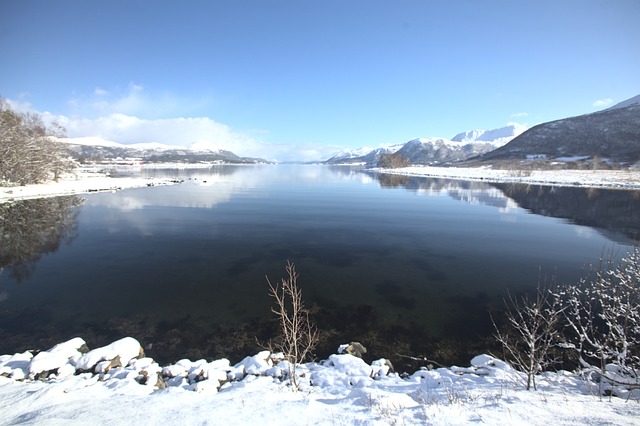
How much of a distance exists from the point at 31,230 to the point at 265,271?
21960mm

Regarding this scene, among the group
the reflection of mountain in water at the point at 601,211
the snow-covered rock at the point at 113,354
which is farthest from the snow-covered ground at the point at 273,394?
the reflection of mountain in water at the point at 601,211

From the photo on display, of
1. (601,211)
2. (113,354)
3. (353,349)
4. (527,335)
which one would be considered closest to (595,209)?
(601,211)

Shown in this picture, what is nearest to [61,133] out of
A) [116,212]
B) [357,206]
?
[116,212]

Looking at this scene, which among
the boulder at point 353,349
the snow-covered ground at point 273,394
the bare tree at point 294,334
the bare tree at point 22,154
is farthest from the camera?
the bare tree at point 22,154

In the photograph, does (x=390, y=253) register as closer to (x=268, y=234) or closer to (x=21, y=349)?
(x=268, y=234)

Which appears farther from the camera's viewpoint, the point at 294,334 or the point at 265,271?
the point at 265,271

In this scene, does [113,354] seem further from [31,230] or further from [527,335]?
[31,230]

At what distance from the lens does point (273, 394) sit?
6.66 metres

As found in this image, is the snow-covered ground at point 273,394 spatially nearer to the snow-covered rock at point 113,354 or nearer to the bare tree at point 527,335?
the snow-covered rock at point 113,354

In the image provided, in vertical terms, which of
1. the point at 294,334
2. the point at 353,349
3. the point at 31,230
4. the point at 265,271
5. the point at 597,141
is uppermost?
the point at 597,141

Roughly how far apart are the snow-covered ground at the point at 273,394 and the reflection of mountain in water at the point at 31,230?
11239 mm

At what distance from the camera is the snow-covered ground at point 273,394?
5582 mm

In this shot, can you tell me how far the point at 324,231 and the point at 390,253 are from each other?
23.7ft

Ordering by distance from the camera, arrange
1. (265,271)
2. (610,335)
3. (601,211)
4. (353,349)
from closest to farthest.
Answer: (610,335), (353,349), (265,271), (601,211)
